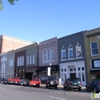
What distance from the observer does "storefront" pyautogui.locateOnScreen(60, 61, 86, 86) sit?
26078 millimetres

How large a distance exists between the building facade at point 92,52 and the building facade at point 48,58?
7006mm

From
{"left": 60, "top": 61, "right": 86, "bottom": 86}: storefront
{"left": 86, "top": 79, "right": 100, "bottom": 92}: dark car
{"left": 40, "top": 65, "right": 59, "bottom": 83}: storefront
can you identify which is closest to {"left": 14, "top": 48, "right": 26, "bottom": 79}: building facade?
{"left": 40, "top": 65, "right": 59, "bottom": 83}: storefront

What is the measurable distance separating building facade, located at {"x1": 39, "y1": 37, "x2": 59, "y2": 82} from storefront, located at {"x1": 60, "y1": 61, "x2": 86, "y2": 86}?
1.30 m

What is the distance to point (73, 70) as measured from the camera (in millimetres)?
28094

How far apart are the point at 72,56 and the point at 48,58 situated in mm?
6475

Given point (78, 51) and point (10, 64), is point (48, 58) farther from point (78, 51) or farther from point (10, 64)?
point (10, 64)

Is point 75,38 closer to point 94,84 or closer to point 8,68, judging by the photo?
point 94,84

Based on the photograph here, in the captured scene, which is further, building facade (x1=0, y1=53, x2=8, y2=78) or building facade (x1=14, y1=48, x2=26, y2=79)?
building facade (x1=0, y1=53, x2=8, y2=78)

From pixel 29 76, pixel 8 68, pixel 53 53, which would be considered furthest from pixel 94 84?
pixel 8 68

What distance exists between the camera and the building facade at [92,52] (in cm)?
2414

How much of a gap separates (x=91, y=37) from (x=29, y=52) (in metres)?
17.8

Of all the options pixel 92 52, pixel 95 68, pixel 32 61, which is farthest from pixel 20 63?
pixel 95 68

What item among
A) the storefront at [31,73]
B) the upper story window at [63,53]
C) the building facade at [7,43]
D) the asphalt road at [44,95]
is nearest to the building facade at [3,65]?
the building facade at [7,43]

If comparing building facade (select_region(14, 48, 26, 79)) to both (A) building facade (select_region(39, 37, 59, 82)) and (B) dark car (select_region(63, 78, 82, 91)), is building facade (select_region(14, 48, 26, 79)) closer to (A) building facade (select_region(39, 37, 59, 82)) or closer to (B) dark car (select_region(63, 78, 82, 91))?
(A) building facade (select_region(39, 37, 59, 82))
